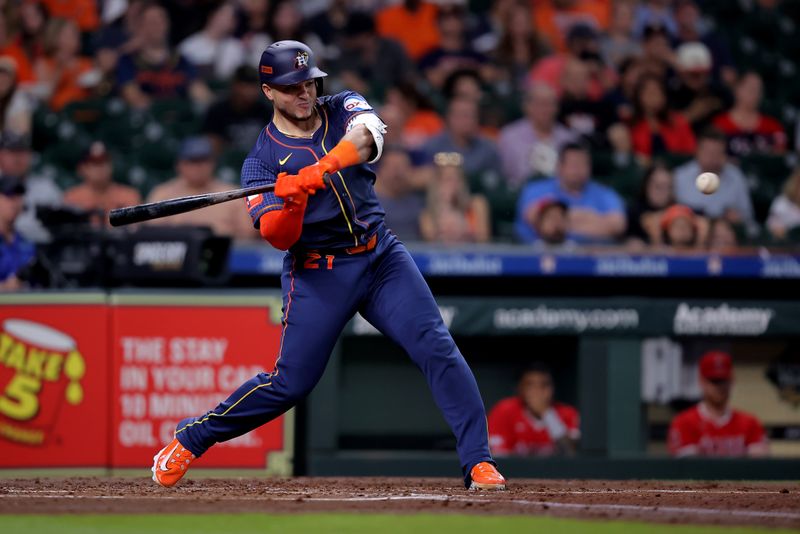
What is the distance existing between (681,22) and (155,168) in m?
4.85

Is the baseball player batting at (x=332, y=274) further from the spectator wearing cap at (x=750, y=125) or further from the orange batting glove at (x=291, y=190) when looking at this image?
the spectator wearing cap at (x=750, y=125)

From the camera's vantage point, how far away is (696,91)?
10.6m

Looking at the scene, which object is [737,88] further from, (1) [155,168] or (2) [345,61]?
(1) [155,168]

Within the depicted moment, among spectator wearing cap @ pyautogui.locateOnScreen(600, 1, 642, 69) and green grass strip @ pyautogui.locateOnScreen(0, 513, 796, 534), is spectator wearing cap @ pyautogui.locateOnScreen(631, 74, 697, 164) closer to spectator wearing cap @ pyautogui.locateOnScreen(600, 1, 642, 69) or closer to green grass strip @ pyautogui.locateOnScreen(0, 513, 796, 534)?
spectator wearing cap @ pyautogui.locateOnScreen(600, 1, 642, 69)

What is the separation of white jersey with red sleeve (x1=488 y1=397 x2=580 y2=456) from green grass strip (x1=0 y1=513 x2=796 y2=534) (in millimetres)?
3252

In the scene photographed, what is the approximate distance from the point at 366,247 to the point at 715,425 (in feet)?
11.0

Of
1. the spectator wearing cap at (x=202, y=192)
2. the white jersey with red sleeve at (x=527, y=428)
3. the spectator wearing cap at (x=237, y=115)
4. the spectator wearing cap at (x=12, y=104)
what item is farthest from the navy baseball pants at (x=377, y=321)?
the spectator wearing cap at (x=12, y=104)

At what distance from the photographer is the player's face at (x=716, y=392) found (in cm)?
768

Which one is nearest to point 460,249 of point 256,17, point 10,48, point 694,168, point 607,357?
point 607,357

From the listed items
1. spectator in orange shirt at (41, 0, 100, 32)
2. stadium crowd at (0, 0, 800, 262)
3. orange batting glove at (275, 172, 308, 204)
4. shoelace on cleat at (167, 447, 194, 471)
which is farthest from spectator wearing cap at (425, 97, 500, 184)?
orange batting glove at (275, 172, 308, 204)

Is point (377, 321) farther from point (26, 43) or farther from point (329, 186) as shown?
point (26, 43)

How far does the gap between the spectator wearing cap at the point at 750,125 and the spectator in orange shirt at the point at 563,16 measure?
57.1 inches

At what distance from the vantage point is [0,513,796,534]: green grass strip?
3986 mm

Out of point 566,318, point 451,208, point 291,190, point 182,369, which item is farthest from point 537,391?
point 291,190
